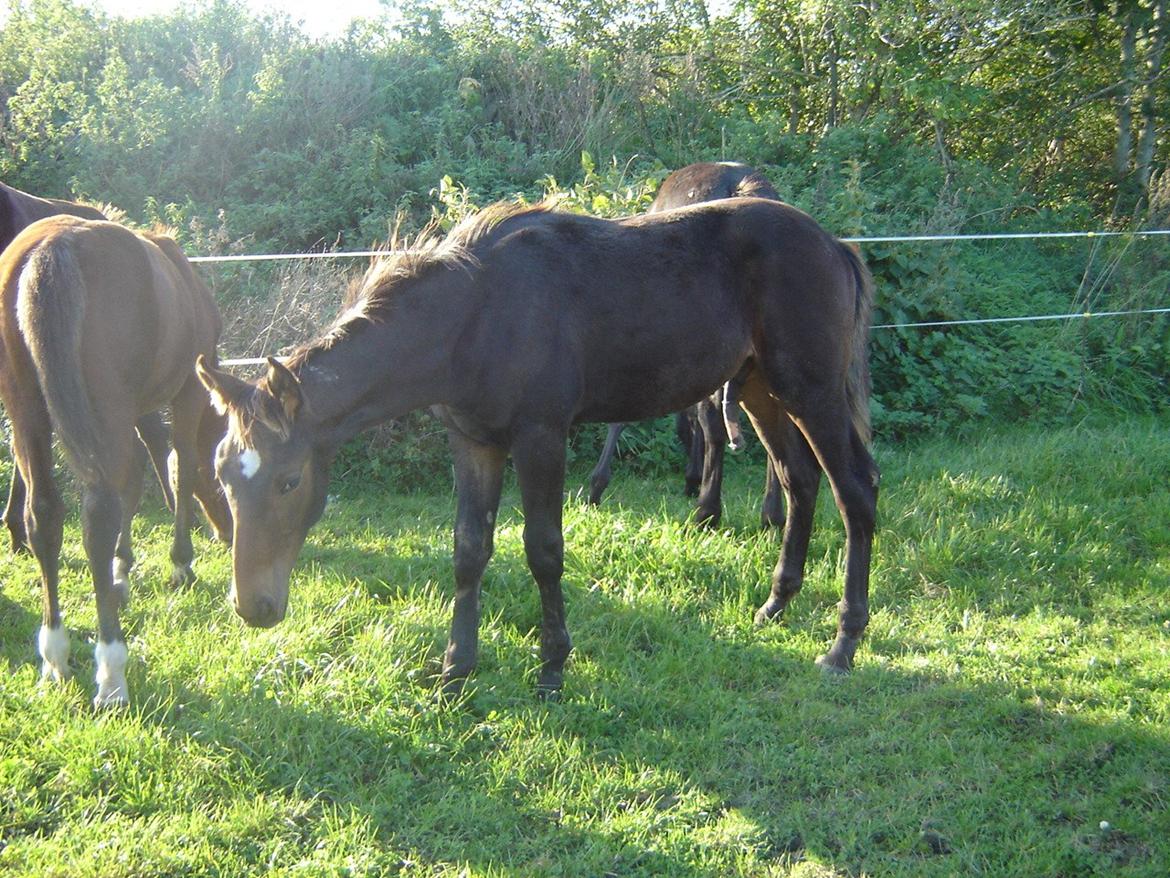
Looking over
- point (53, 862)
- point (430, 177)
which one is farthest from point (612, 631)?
point (430, 177)

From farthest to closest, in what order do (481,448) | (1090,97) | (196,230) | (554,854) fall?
1. (1090,97)
2. (196,230)
3. (481,448)
4. (554,854)

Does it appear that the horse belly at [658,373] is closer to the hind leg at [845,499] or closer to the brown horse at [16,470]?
the hind leg at [845,499]

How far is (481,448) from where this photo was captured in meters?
4.29

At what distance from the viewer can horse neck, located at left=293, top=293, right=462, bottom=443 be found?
12.4 ft

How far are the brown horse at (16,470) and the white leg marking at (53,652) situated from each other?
1472 millimetres

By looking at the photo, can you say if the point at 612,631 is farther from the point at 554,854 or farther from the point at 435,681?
the point at 554,854

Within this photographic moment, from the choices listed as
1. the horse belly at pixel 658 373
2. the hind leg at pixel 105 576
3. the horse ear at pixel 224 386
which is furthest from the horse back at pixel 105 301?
the horse belly at pixel 658 373

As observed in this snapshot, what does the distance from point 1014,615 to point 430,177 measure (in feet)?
25.9

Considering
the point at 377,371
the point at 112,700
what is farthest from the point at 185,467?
the point at 377,371

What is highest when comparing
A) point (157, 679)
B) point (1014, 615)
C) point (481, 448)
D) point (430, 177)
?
point (430, 177)

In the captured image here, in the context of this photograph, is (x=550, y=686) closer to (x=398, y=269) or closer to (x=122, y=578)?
(x=398, y=269)

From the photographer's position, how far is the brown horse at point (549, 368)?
3664 millimetres

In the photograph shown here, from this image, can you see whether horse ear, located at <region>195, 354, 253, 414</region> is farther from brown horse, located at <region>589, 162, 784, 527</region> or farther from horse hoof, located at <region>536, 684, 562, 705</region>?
brown horse, located at <region>589, 162, 784, 527</region>

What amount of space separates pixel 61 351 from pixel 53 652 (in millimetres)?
1236
